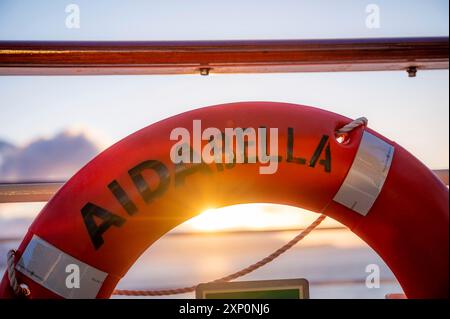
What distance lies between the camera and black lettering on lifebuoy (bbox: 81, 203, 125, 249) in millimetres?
1172

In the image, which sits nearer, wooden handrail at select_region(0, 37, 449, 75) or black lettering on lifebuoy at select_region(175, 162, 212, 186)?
black lettering on lifebuoy at select_region(175, 162, 212, 186)

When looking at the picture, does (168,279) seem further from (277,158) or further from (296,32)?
(296,32)

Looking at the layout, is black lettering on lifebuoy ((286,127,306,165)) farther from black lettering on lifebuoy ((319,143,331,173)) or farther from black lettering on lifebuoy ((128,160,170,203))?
black lettering on lifebuoy ((128,160,170,203))

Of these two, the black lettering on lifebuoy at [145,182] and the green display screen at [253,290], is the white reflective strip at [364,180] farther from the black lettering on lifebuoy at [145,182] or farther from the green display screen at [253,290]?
the black lettering on lifebuoy at [145,182]

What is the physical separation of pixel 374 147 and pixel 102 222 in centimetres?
62

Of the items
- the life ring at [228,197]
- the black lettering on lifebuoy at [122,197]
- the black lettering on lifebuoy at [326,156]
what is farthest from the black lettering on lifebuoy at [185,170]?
the black lettering on lifebuoy at [326,156]

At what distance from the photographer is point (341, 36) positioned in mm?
1688

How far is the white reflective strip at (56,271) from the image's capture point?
1170 millimetres

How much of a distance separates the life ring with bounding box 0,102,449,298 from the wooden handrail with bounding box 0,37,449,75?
29 cm

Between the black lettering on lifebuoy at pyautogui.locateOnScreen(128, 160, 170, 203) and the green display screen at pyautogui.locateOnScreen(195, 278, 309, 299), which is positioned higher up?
the black lettering on lifebuoy at pyautogui.locateOnScreen(128, 160, 170, 203)

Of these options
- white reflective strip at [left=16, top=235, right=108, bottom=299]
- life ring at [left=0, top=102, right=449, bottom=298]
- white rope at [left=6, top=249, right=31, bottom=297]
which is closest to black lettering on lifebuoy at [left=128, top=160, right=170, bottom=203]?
life ring at [left=0, top=102, right=449, bottom=298]

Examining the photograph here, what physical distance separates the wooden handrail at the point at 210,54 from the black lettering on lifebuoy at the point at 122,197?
0.43 meters
